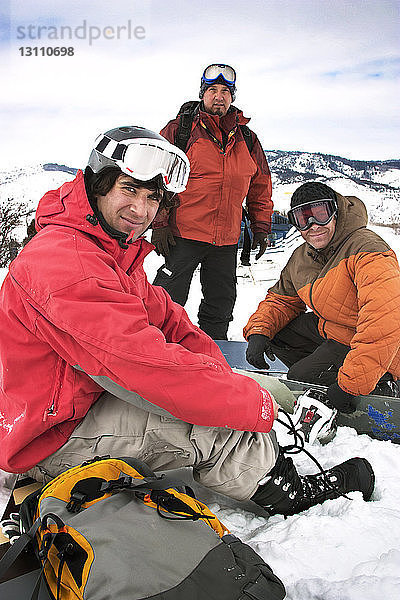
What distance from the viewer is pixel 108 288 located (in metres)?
1.45

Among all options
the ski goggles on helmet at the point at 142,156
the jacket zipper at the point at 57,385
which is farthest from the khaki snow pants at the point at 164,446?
the ski goggles on helmet at the point at 142,156

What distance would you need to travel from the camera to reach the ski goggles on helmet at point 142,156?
63.1 inches

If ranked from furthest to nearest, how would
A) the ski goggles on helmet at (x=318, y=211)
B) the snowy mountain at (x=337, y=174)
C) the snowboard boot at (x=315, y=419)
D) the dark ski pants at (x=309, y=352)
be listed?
the snowy mountain at (x=337, y=174)
the dark ski pants at (x=309, y=352)
the ski goggles on helmet at (x=318, y=211)
the snowboard boot at (x=315, y=419)

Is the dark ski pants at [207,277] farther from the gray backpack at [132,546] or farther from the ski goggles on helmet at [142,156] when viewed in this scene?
the gray backpack at [132,546]

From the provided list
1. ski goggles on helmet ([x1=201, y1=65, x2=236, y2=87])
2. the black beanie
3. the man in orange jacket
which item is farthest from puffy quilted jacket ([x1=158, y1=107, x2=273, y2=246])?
the black beanie

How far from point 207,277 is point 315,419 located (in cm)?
159

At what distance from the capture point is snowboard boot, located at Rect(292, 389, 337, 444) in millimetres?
2309

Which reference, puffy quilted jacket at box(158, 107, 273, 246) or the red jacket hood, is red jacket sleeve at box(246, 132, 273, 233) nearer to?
puffy quilted jacket at box(158, 107, 273, 246)

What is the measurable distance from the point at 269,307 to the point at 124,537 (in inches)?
84.1

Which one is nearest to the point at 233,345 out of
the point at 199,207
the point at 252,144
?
the point at 199,207

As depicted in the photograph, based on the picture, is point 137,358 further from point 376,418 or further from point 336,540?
point 376,418

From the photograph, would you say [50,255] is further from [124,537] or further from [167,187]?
[124,537]

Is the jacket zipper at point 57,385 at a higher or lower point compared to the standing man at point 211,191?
lower

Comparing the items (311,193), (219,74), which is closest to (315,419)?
(311,193)
